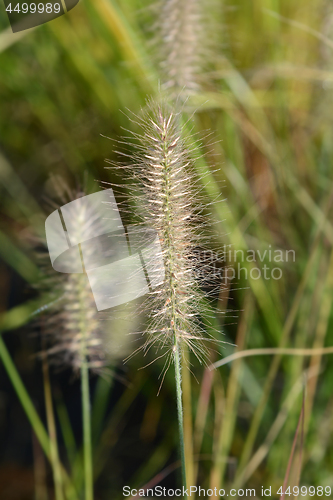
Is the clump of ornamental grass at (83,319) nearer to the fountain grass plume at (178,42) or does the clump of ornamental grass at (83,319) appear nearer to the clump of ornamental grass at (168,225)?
the clump of ornamental grass at (168,225)

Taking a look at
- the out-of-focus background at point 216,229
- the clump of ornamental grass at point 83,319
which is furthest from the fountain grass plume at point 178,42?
the clump of ornamental grass at point 83,319

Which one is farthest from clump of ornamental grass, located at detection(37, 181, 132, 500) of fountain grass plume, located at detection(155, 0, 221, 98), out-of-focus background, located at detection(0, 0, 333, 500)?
fountain grass plume, located at detection(155, 0, 221, 98)

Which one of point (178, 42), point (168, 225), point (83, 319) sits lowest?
point (83, 319)

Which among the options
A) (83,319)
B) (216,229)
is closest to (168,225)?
(83,319)

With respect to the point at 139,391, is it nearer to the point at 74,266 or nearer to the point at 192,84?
the point at 74,266

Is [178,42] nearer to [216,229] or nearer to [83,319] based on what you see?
[216,229]

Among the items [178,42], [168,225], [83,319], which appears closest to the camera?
[168,225]

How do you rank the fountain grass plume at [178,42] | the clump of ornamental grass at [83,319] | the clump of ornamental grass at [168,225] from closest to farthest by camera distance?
the clump of ornamental grass at [168,225], the clump of ornamental grass at [83,319], the fountain grass plume at [178,42]

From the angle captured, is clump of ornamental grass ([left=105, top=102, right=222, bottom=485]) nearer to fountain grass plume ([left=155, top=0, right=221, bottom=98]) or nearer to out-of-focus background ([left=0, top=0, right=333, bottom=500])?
out-of-focus background ([left=0, top=0, right=333, bottom=500])

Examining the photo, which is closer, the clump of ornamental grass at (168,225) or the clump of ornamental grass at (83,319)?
the clump of ornamental grass at (168,225)
